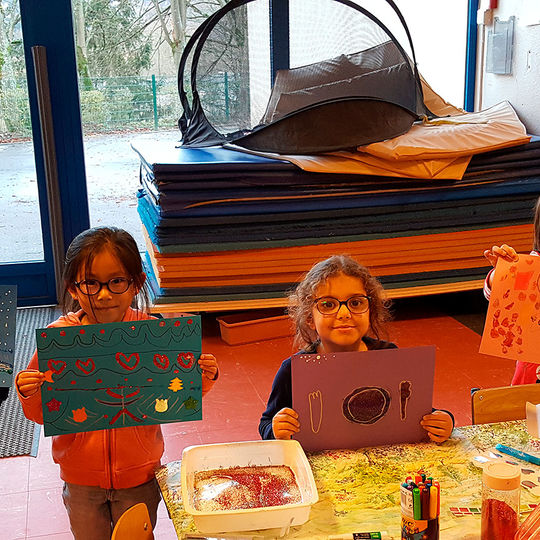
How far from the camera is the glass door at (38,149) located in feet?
13.2

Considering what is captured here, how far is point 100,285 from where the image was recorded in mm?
1703

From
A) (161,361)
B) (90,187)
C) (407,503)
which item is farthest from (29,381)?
(90,187)

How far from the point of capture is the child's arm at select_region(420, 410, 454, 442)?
1554 millimetres

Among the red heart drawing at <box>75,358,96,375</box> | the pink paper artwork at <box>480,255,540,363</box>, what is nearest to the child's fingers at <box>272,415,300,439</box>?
the red heart drawing at <box>75,358,96,375</box>

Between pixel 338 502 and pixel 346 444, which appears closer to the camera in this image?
pixel 338 502

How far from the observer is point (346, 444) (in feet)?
5.11

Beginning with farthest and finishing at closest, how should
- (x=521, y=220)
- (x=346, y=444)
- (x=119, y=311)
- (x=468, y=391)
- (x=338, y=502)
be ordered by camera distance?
→ 1. (x=521, y=220)
2. (x=468, y=391)
3. (x=119, y=311)
4. (x=346, y=444)
5. (x=338, y=502)

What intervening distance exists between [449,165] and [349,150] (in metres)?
0.48

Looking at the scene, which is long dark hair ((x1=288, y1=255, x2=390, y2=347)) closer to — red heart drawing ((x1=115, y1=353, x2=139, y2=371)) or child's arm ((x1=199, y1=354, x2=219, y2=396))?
child's arm ((x1=199, y1=354, x2=219, y2=396))

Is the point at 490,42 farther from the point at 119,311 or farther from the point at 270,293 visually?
the point at 119,311

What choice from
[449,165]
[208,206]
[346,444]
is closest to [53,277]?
[208,206]

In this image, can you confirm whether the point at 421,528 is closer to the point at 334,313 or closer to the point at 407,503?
the point at 407,503

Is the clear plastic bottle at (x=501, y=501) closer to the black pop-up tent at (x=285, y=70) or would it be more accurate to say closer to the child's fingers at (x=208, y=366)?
the child's fingers at (x=208, y=366)

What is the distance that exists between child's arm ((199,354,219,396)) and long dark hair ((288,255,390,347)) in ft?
0.96
